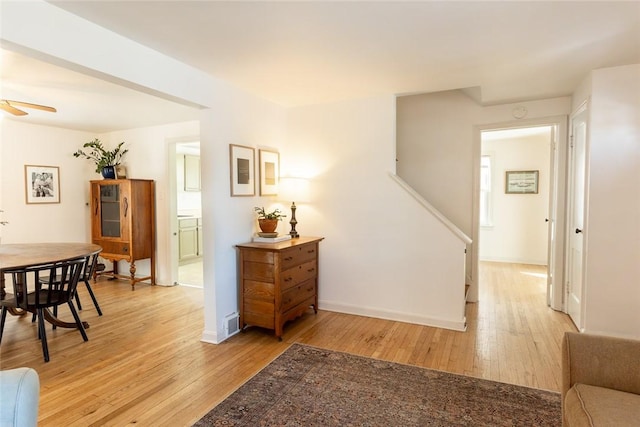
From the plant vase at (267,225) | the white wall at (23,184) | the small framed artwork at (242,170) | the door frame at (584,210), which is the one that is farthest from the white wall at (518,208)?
the white wall at (23,184)

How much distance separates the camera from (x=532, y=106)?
3797 millimetres

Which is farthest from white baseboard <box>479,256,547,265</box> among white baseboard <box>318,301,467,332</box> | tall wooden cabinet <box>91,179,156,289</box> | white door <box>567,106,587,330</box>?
tall wooden cabinet <box>91,179,156,289</box>

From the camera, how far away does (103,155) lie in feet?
16.9

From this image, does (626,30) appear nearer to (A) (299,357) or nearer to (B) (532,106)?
(B) (532,106)

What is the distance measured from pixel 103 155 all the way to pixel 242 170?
321 centimetres

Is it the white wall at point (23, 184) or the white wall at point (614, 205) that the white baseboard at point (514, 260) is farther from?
the white wall at point (23, 184)

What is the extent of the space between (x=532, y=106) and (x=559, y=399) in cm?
304

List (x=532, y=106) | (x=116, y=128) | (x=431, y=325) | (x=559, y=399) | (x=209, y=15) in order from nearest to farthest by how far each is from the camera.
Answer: (x=209, y=15) < (x=559, y=399) < (x=431, y=325) < (x=532, y=106) < (x=116, y=128)

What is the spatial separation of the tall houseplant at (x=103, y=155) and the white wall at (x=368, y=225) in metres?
2.90

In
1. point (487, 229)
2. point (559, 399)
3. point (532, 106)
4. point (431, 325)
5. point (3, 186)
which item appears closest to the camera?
point (559, 399)

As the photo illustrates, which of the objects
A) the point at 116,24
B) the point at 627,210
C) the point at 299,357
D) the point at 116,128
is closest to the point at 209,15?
the point at 116,24

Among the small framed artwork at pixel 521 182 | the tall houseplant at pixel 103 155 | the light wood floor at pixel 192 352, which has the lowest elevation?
the light wood floor at pixel 192 352

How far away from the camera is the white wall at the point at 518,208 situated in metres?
6.38

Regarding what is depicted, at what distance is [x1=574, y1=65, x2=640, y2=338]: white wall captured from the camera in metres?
2.74
